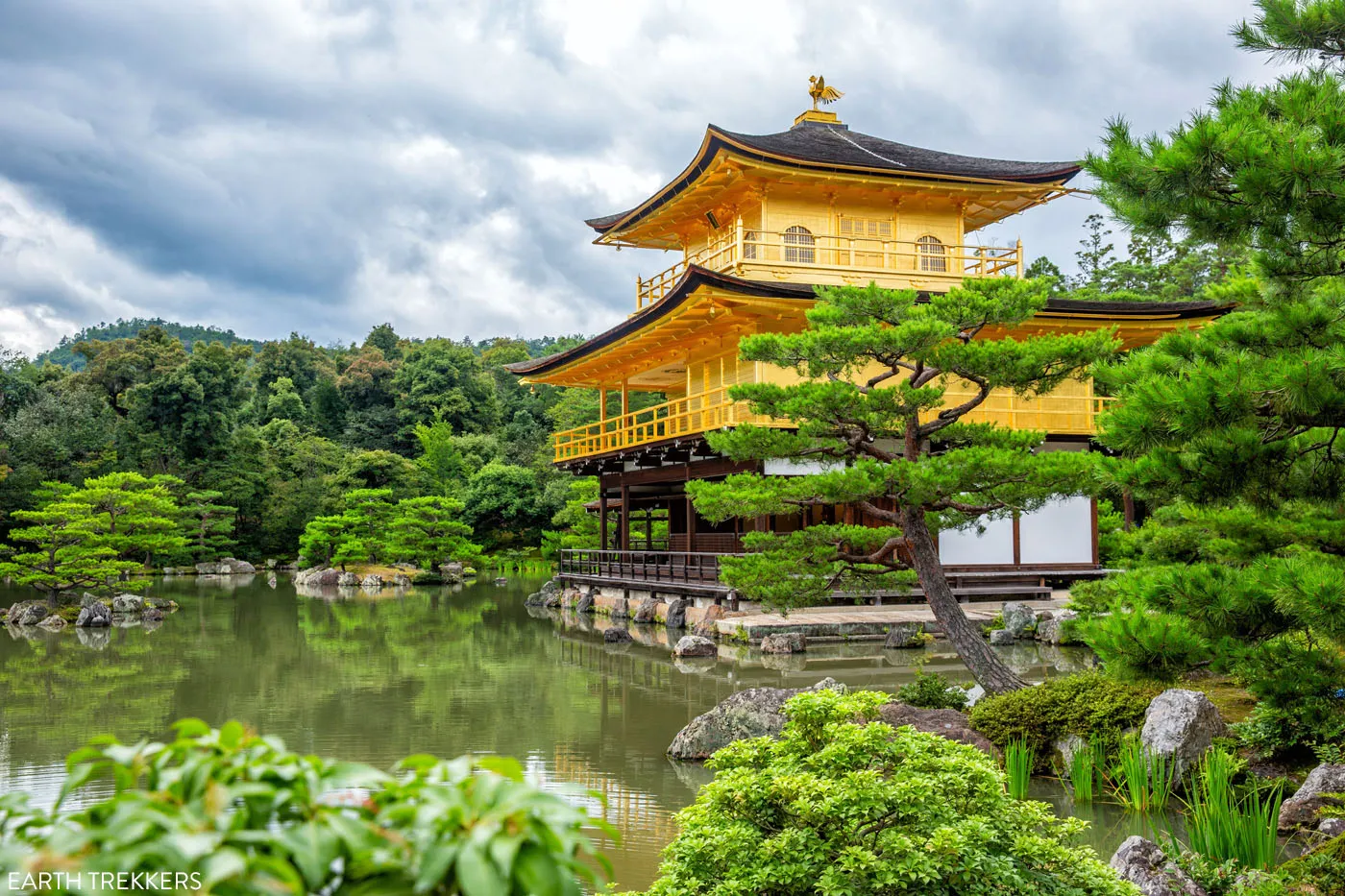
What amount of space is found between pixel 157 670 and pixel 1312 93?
12652 millimetres

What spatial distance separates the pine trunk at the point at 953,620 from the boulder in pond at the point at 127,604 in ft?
54.9

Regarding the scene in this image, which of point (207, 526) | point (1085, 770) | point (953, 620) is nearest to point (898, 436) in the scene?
point (953, 620)

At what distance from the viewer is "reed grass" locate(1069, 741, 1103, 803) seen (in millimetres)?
5535

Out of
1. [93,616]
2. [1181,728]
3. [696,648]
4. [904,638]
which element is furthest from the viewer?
[93,616]

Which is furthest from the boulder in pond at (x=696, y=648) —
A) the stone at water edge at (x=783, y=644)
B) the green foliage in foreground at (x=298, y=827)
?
the green foliage in foreground at (x=298, y=827)

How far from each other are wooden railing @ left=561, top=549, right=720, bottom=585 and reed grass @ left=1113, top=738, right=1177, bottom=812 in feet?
31.7

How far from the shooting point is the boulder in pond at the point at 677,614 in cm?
1634

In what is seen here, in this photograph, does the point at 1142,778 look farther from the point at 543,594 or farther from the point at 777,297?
the point at 543,594

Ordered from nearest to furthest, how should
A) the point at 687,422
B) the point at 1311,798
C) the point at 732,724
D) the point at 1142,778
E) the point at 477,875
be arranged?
1. the point at 477,875
2. the point at 1311,798
3. the point at 1142,778
4. the point at 732,724
5. the point at 687,422

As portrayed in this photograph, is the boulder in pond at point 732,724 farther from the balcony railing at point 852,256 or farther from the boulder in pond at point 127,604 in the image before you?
the boulder in pond at point 127,604

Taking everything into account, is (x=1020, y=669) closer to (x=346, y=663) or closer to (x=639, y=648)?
(x=639, y=648)

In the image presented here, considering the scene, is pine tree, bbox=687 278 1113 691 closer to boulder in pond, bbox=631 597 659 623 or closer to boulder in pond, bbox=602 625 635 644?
boulder in pond, bbox=602 625 635 644

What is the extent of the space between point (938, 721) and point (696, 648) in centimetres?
615

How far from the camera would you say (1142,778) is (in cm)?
517
